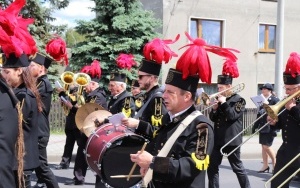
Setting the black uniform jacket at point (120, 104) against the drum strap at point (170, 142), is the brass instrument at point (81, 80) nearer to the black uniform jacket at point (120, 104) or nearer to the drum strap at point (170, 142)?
the black uniform jacket at point (120, 104)

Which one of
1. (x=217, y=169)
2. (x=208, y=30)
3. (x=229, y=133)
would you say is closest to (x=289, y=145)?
(x=217, y=169)

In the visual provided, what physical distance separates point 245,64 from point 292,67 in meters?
16.4

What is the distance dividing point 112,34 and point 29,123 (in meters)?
13.1

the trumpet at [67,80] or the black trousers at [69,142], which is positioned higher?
the trumpet at [67,80]

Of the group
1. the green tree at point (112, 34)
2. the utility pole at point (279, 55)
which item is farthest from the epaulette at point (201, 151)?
the green tree at point (112, 34)

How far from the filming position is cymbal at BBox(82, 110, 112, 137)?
19.7 feet

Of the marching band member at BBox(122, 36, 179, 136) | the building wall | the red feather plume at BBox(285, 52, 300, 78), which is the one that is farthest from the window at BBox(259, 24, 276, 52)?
the marching band member at BBox(122, 36, 179, 136)

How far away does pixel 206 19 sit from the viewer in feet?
69.9

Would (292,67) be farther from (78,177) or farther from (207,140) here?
(78,177)

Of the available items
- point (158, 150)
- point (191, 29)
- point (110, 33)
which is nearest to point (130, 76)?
point (110, 33)

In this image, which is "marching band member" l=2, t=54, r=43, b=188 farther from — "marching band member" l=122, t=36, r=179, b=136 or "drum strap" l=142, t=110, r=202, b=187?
"drum strap" l=142, t=110, r=202, b=187

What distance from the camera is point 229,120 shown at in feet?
25.3

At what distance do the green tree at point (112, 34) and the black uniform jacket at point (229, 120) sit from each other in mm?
9761

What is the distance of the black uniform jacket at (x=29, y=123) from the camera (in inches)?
191
